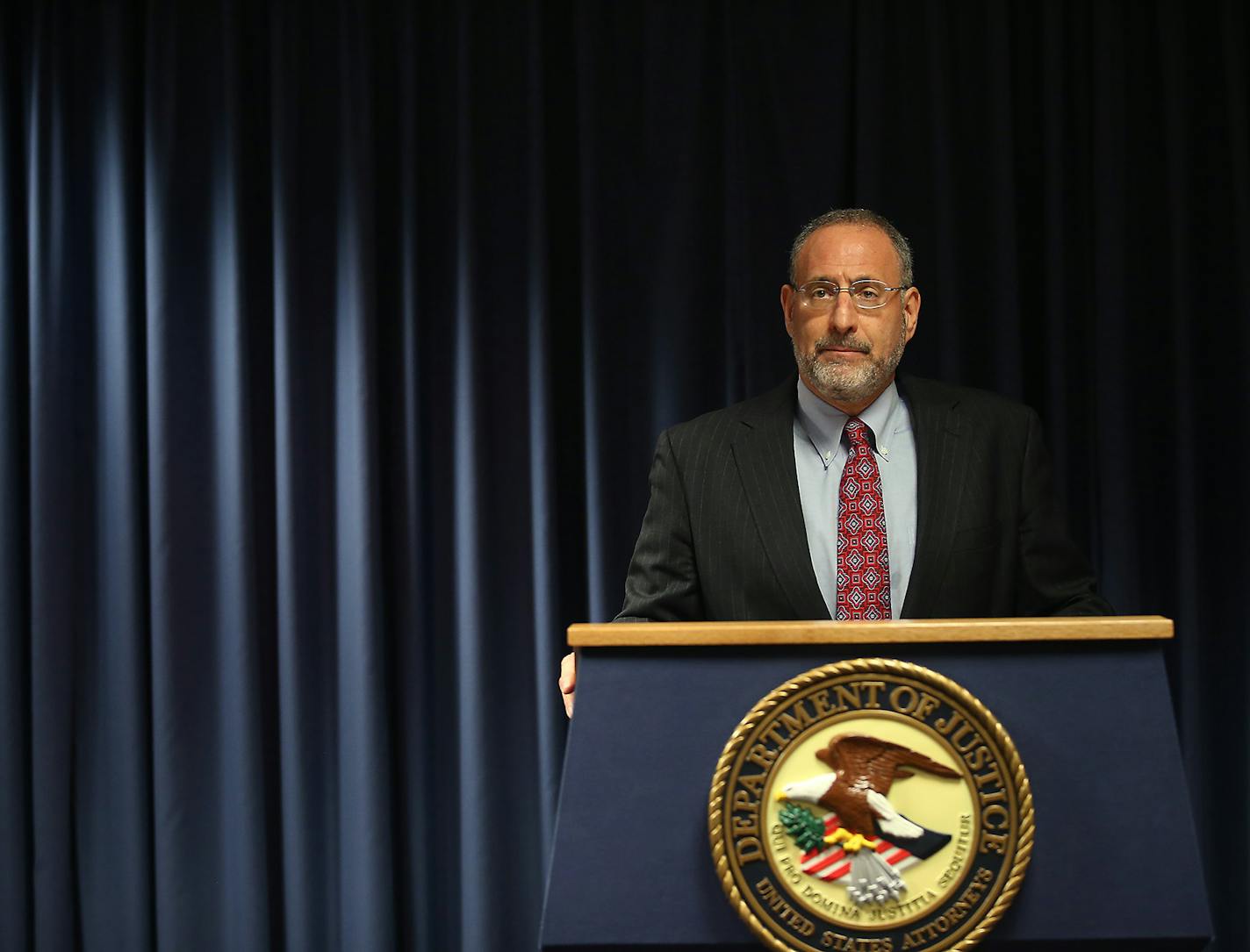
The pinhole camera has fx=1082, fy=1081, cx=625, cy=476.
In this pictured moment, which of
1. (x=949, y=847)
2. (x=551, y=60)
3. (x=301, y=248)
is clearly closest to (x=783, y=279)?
(x=551, y=60)

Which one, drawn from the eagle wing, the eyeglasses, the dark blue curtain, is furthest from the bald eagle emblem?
the dark blue curtain

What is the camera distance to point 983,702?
3.21 ft

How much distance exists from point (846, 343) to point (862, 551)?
0.34 meters

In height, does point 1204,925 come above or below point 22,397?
below

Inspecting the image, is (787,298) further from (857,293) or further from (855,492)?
(855,492)

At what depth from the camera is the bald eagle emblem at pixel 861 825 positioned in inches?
37.2

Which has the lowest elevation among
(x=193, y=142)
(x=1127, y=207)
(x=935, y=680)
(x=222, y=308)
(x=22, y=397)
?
(x=935, y=680)

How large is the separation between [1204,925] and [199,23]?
2616 millimetres

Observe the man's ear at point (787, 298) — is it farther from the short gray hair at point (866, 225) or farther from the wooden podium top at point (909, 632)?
the wooden podium top at point (909, 632)

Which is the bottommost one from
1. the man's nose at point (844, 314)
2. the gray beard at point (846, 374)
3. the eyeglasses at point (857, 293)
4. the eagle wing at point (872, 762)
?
the eagle wing at point (872, 762)

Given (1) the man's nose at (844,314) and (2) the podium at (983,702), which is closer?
(2) the podium at (983,702)

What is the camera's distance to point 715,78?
253 centimetres

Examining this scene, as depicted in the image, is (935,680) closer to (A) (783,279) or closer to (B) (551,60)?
(A) (783,279)

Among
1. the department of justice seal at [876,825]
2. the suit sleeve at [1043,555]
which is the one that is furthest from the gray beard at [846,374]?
the department of justice seal at [876,825]
